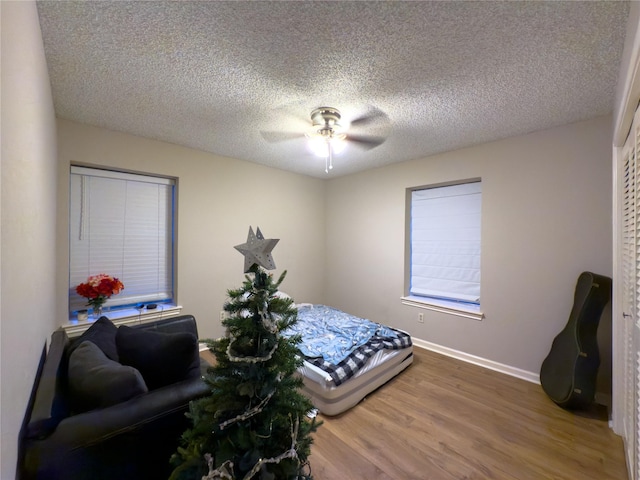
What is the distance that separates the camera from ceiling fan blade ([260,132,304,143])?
8.35 feet

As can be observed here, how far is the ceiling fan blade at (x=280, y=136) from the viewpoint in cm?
254

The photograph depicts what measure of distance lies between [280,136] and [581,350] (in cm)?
319

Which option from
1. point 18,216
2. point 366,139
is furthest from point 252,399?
point 366,139

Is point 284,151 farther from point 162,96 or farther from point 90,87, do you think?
point 90,87

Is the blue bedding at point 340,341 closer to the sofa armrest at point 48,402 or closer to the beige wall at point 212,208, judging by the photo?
the beige wall at point 212,208

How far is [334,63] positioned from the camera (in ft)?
5.05

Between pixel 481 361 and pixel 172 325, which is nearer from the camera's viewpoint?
pixel 172 325

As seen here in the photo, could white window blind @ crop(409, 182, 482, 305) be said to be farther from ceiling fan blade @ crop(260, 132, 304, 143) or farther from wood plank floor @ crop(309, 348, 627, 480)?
ceiling fan blade @ crop(260, 132, 304, 143)

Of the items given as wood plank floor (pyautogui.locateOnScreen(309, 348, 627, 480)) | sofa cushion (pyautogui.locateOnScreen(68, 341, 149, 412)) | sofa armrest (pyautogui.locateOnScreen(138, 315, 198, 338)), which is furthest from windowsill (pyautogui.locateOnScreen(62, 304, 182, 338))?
wood plank floor (pyautogui.locateOnScreen(309, 348, 627, 480))

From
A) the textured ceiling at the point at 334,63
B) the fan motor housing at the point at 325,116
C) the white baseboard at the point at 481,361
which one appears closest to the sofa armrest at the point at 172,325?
the textured ceiling at the point at 334,63

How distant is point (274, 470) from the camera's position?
3.56ft

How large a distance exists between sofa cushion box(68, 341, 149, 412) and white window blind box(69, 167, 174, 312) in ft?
5.47

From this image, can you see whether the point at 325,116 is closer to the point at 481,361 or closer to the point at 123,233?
the point at 123,233

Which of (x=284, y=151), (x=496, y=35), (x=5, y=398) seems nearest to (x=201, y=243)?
(x=284, y=151)
